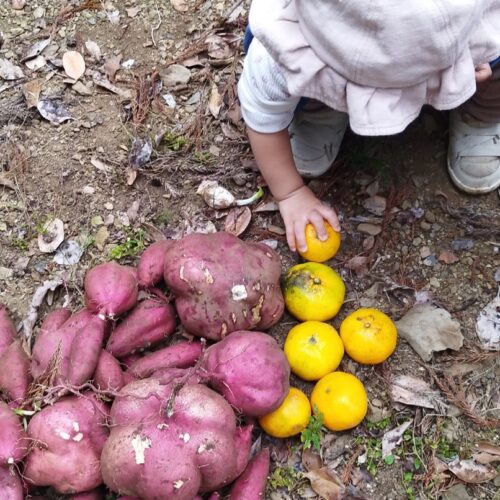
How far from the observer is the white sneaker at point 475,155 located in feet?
7.23

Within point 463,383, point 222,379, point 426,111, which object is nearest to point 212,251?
point 222,379

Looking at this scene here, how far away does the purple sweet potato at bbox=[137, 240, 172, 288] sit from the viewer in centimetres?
196

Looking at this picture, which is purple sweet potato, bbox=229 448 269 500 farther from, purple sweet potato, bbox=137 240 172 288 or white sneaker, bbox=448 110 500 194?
white sneaker, bbox=448 110 500 194

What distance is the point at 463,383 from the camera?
1.98 m

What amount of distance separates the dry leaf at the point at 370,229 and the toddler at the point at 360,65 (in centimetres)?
15

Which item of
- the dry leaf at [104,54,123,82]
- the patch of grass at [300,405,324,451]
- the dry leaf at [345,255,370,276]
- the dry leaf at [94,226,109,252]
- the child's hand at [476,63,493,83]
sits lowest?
the patch of grass at [300,405,324,451]

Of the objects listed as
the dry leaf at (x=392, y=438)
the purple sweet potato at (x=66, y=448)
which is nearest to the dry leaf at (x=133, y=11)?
the purple sweet potato at (x=66, y=448)

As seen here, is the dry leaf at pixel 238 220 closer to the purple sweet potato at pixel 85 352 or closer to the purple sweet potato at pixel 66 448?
the purple sweet potato at pixel 85 352

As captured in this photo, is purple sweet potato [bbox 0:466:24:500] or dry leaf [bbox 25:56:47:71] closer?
purple sweet potato [bbox 0:466:24:500]

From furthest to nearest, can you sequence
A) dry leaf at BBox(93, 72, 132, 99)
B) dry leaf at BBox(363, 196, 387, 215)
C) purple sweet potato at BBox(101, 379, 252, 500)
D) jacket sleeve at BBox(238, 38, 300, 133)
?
dry leaf at BBox(93, 72, 132, 99) < dry leaf at BBox(363, 196, 387, 215) < jacket sleeve at BBox(238, 38, 300, 133) < purple sweet potato at BBox(101, 379, 252, 500)

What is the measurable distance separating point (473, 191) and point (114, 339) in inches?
51.0

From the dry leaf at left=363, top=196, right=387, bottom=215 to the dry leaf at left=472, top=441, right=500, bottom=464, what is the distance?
810 mm

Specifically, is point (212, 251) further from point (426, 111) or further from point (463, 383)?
point (426, 111)

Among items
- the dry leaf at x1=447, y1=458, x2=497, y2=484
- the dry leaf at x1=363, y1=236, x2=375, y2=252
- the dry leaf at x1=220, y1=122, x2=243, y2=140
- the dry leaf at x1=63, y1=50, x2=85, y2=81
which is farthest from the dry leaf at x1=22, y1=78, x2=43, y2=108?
the dry leaf at x1=447, y1=458, x2=497, y2=484
